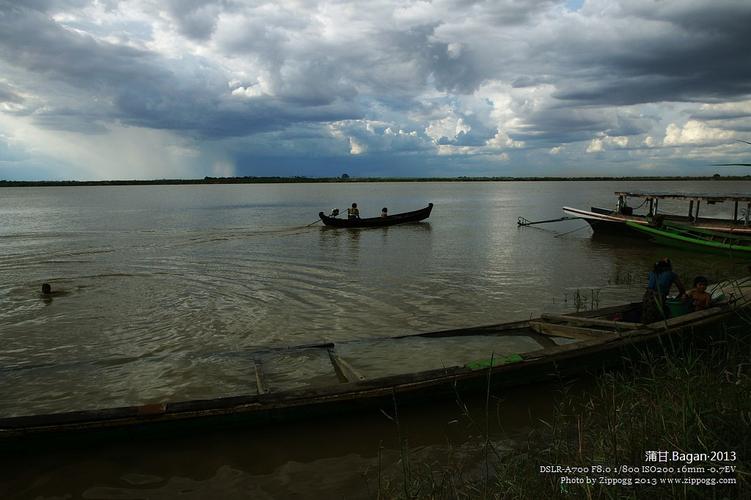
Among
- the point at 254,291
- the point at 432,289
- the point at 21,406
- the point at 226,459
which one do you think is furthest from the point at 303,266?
the point at 226,459

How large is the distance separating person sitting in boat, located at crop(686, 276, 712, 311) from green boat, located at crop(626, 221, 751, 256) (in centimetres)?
1179

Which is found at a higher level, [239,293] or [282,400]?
[282,400]

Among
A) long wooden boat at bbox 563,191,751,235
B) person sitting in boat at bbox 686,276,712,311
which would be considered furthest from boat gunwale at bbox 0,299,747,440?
long wooden boat at bbox 563,191,751,235

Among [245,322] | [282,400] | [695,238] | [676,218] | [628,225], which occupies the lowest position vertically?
[245,322]

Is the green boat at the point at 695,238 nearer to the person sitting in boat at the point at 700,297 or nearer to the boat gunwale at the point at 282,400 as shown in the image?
the person sitting in boat at the point at 700,297

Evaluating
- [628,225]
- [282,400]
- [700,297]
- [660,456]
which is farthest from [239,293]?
[628,225]

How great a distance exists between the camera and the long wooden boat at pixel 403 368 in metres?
5.60

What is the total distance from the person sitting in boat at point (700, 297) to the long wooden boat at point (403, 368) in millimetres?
208

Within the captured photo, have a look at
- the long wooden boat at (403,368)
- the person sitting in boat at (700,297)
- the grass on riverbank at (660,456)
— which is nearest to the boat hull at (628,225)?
the long wooden boat at (403,368)

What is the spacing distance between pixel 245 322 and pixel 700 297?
9293 millimetres

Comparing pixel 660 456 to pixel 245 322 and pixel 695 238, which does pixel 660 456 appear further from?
pixel 695 238

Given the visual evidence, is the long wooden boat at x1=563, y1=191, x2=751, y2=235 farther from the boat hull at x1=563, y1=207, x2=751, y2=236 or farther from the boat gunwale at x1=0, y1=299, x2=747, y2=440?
the boat gunwale at x1=0, y1=299, x2=747, y2=440

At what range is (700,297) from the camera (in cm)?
862

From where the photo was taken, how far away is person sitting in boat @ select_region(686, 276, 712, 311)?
8539 millimetres
